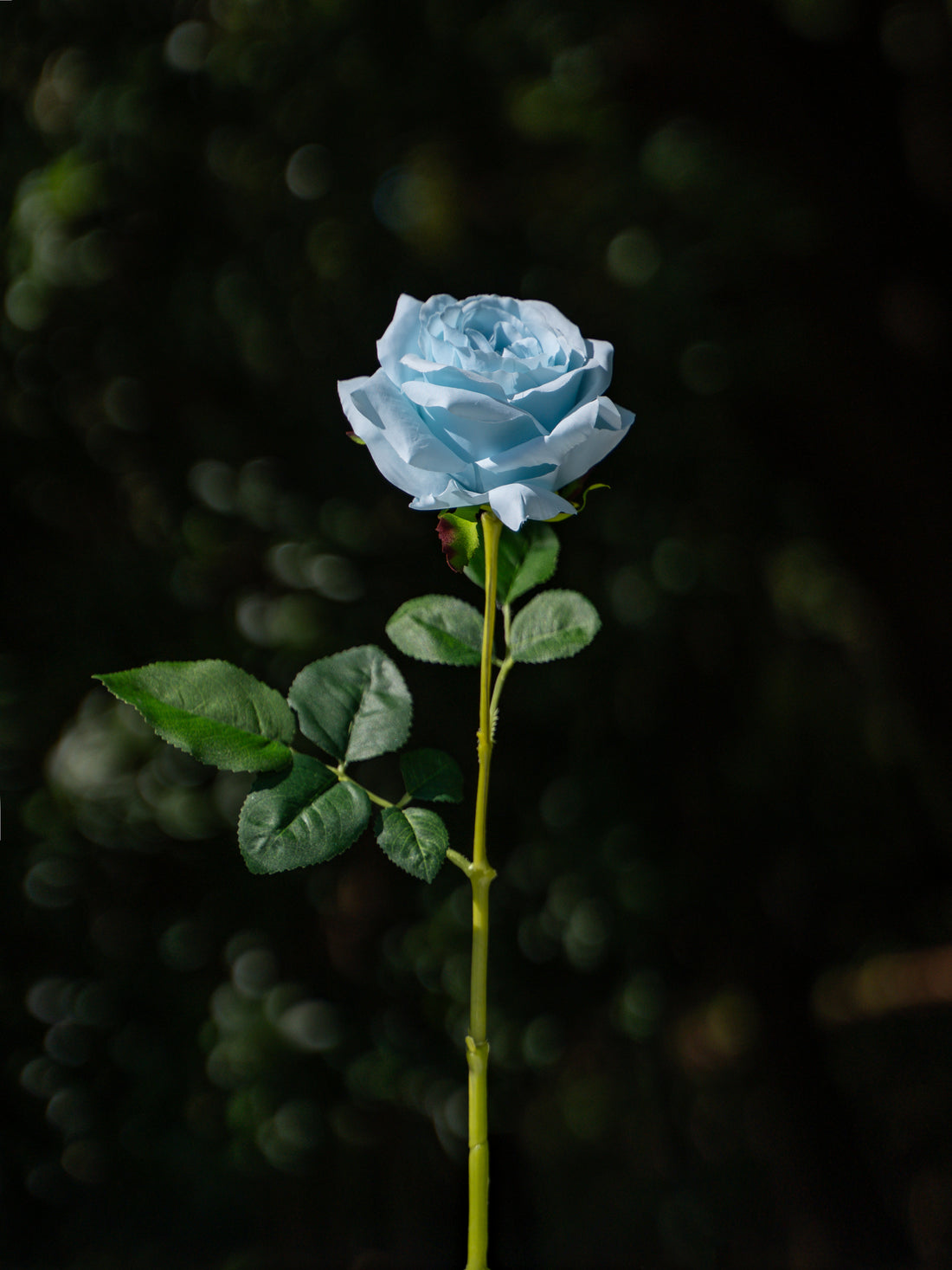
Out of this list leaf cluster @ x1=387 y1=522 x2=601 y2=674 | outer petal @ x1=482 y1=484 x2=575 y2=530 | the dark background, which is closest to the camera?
outer petal @ x1=482 y1=484 x2=575 y2=530

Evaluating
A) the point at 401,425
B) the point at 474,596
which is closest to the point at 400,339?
the point at 401,425

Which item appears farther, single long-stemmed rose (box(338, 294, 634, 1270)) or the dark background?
the dark background

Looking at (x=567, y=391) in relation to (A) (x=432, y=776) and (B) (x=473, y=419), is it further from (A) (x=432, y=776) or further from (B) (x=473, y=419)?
(A) (x=432, y=776)

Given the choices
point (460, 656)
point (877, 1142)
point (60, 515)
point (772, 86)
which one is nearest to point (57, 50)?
point (60, 515)

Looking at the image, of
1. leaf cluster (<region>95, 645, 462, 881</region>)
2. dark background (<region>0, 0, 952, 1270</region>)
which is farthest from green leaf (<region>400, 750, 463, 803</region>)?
dark background (<region>0, 0, 952, 1270</region>)

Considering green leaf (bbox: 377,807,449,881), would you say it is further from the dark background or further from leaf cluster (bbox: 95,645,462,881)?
the dark background

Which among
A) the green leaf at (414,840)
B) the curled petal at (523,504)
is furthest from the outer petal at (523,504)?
the green leaf at (414,840)

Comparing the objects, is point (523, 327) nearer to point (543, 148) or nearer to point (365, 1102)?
point (543, 148)
